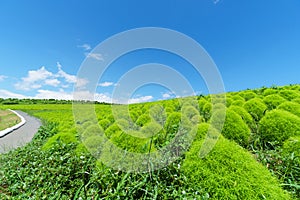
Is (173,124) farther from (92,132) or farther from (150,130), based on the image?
(92,132)

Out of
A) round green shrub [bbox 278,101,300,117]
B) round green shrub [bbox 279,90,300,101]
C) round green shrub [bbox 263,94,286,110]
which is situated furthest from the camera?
round green shrub [bbox 279,90,300,101]

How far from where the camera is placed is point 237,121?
13.3 feet

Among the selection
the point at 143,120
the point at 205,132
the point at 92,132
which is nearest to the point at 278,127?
the point at 205,132

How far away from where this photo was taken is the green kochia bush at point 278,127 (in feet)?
12.7

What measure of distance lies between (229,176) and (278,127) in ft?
6.87

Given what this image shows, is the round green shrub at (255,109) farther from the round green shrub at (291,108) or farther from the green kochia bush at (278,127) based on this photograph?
the green kochia bush at (278,127)

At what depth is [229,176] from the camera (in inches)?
99.0

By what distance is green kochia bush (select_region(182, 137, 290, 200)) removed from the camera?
2.39 meters

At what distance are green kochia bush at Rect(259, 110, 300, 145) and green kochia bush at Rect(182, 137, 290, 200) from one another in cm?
148

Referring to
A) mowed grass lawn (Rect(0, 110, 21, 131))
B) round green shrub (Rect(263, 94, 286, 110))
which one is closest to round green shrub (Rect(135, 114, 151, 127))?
round green shrub (Rect(263, 94, 286, 110))

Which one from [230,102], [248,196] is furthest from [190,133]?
[230,102]

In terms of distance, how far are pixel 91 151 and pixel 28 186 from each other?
106 centimetres

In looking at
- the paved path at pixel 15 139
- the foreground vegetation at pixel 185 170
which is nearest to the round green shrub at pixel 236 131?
the foreground vegetation at pixel 185 170

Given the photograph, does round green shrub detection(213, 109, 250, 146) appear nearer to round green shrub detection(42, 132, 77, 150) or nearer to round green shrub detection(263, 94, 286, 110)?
round green shrub detection(263, 94, 286, 110)
